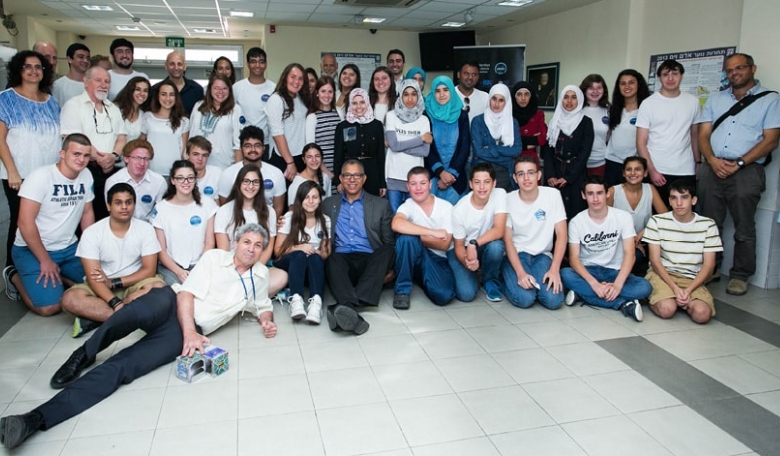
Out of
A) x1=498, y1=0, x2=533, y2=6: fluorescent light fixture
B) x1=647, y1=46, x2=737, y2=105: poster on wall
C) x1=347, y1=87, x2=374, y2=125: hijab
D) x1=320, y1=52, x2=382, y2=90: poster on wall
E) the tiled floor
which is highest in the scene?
x1=498, y1=0, x2=533, y2=6: fluorescent light fixture

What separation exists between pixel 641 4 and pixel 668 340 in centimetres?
589

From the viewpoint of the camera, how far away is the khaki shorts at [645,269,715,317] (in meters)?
3.93

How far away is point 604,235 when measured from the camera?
4.18 metres

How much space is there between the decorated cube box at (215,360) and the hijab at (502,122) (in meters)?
2.95

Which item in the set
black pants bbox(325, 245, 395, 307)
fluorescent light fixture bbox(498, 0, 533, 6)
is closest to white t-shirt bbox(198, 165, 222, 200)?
black pants bbox(325, 245, 395, 307)

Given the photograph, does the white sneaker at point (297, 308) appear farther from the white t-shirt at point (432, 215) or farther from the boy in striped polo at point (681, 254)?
the boy in striped polo at point (681, 254)

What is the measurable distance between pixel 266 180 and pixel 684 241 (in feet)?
10.3

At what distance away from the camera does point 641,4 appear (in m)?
7.77

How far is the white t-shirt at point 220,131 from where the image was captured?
4.64 m

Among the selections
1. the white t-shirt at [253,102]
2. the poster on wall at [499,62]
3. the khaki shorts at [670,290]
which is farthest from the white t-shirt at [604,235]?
the poster on wall at [499,62]

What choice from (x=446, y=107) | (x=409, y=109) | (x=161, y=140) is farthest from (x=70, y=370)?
(x=446, y=107)

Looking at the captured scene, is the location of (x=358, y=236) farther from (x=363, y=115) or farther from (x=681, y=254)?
(x=681, y=254)

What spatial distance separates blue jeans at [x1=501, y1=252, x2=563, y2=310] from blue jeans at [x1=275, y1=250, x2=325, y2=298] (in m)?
1.38

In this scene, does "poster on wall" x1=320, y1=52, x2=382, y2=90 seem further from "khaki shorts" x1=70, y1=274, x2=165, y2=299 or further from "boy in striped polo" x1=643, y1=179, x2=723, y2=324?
"khaki shorts" x1=70, y1=274, x2=165, y2=299
